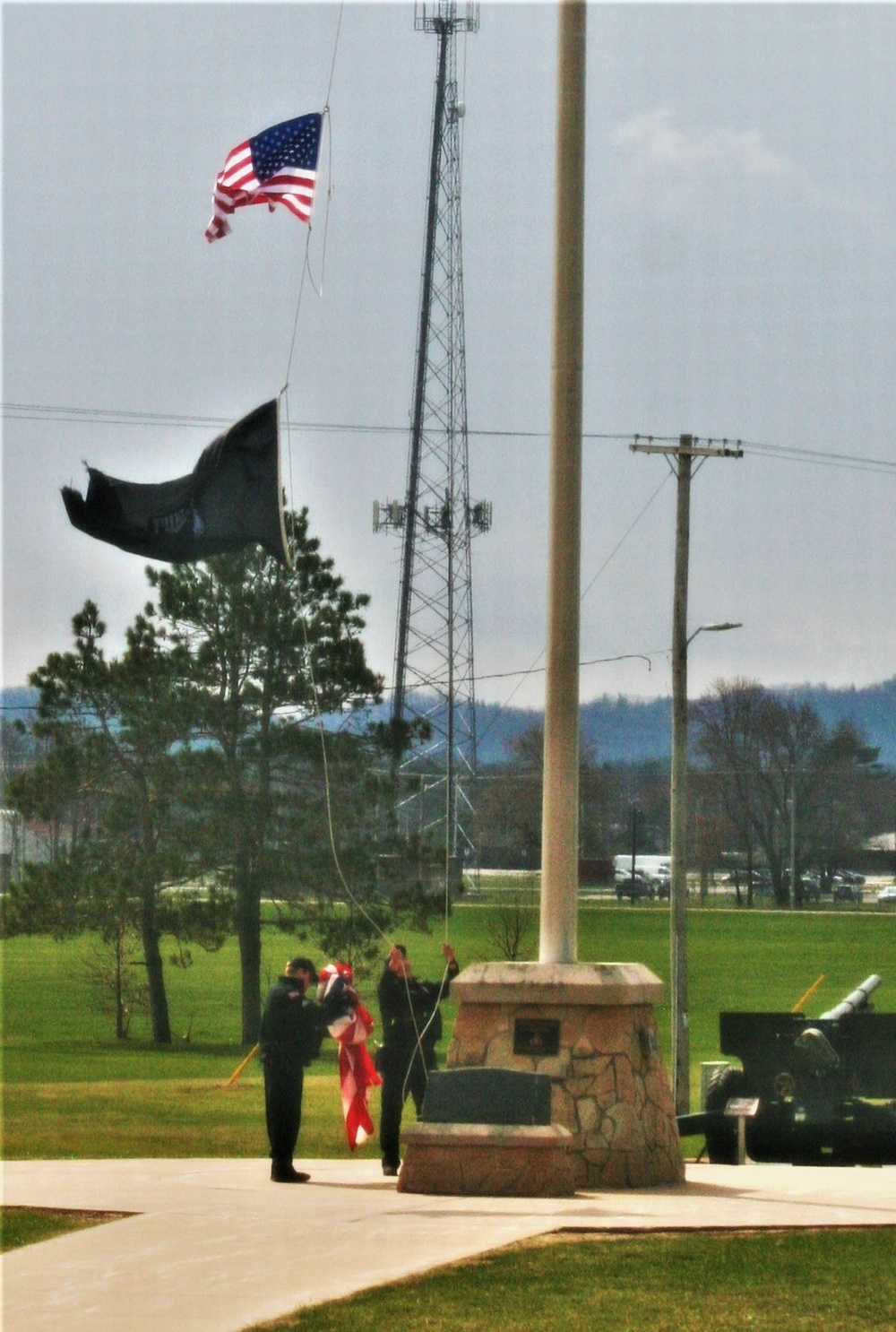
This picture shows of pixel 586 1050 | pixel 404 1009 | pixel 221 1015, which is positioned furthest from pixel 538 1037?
pixel 221 1015

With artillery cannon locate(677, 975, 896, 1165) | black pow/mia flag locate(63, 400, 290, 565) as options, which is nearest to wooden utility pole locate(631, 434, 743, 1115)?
artillery cannon locate(677, 975, 896, 1165)

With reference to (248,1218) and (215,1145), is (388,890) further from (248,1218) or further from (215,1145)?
(248,1218)

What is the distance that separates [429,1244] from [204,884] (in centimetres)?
3136

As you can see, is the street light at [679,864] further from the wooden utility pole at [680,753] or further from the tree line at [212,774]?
the tree line at [212,774]

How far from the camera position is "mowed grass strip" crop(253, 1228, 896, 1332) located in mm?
7391

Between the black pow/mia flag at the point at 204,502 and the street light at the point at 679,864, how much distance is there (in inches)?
589

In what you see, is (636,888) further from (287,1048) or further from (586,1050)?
(287,1048)

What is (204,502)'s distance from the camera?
13258 mm

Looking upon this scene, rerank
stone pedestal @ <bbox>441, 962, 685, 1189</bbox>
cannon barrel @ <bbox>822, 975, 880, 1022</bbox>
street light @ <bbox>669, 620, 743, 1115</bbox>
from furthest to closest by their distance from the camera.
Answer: street light @ <bbox>669, 620, 743, 1115</bbox> → cannon barrel @ <bbox>822, 975, 880, 1022</bbox> → stone pedestal @ <bbox>441, 962, 685, 1189</bbox>

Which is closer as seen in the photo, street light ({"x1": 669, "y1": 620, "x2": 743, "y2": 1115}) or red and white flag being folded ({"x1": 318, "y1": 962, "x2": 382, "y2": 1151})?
red and white flag being folded ({"x1": 318, "y1": 962, "x2": 382, "y2": 1151})

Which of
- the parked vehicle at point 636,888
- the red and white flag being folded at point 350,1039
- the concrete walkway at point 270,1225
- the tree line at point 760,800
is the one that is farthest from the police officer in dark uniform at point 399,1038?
the parked vehicle at point 636,888

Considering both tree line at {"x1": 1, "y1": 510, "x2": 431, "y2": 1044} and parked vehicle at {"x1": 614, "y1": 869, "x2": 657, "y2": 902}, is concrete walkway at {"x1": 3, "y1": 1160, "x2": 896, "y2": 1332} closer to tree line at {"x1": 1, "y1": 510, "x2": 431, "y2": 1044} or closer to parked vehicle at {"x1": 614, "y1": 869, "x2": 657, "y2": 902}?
tree line at {"x1": 1, "y1": 510, "x2": 431, "y2": 1044}

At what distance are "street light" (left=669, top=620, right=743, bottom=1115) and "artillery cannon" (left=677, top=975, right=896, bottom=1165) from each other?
10.3m

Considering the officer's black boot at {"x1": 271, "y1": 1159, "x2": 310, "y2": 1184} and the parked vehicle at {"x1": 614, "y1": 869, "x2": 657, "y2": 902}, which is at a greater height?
the parked vehicle at {"x1": 614, "y1": 869, "x2": 657, "y2": 902}
